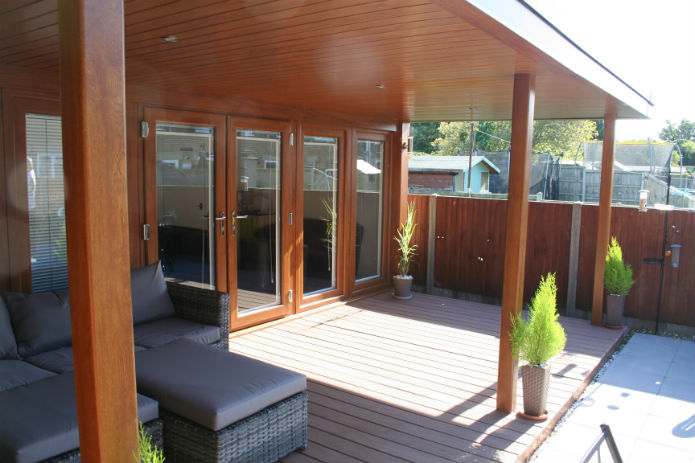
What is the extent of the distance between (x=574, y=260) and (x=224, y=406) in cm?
498

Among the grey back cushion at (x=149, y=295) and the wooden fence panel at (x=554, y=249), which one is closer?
the grey back cushion at (x=149, y=295)

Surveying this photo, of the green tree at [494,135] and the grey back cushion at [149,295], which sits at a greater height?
the green tree at [494,135]

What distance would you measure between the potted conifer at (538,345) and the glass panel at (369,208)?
353cm

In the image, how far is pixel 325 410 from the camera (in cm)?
354

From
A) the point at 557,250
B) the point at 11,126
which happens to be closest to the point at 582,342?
the point at 557,250

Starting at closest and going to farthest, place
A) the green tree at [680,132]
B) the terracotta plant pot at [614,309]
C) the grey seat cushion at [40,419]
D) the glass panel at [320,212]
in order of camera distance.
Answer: the grey seat cushion at [40,419] → the terracotta plant pot at [614,309] → the glass panel at [320,212] → the green tree at [680,132]

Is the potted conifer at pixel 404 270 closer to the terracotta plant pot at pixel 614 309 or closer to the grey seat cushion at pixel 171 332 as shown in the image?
the terracotta plant pot at pixel 614 309

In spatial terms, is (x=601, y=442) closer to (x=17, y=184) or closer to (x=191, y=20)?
(x=191, y=20)

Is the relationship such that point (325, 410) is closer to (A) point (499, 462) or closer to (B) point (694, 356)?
(A) point (499, 462)

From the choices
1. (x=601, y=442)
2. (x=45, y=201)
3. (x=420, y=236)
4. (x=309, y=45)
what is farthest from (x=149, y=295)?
(x=420, y=236)

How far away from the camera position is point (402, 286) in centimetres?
677

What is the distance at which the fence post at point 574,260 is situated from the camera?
20.4ft

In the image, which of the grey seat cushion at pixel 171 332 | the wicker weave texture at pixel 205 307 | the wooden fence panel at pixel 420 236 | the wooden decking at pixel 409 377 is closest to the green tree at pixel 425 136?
the wooden fence panel at pixel 420 236

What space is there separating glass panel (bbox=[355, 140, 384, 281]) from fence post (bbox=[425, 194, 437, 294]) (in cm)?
69
